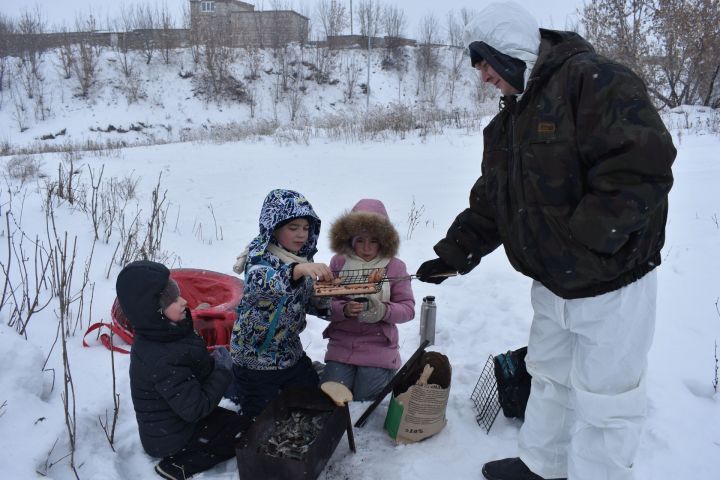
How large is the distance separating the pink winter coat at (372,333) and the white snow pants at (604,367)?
1.18 m

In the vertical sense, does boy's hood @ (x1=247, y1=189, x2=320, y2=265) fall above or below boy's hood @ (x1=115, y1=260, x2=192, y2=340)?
above

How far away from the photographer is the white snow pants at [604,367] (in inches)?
64.2

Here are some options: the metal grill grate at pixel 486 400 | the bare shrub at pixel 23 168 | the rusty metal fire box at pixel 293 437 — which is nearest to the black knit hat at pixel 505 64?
the rusty metal fire box at pixel 293 437

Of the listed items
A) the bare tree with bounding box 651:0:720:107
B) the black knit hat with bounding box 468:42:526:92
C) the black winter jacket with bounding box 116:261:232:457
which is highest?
the bare tree with bounding box 651:0:720:107

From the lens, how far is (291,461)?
2.00 m

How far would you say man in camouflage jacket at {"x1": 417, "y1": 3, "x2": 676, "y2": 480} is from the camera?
1.44m

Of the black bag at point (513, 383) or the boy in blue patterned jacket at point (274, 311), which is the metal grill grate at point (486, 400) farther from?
the boy in blue patterned jacket at point (274, 311)

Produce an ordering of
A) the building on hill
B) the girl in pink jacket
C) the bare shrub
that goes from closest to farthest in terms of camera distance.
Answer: the girl in pink jacket → the bare shrub → the building on hill

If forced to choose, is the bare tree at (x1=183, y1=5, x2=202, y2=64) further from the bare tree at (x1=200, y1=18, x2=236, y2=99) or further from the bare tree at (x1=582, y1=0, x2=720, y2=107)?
the bare tree at (x1=582, y1=0, x2=720, y2=107)

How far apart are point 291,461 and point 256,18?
3572cm

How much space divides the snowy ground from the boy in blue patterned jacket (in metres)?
0.50

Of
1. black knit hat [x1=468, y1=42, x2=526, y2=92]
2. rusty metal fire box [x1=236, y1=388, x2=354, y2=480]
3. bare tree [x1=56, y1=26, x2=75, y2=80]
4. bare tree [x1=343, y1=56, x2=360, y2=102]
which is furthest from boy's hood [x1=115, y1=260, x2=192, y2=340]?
bare tree [x1=56, y1=26, x2=75, y2=80]

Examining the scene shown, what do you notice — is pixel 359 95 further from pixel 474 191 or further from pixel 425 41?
pixel 474 191

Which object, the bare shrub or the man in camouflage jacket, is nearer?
the man in camouflage jacket
